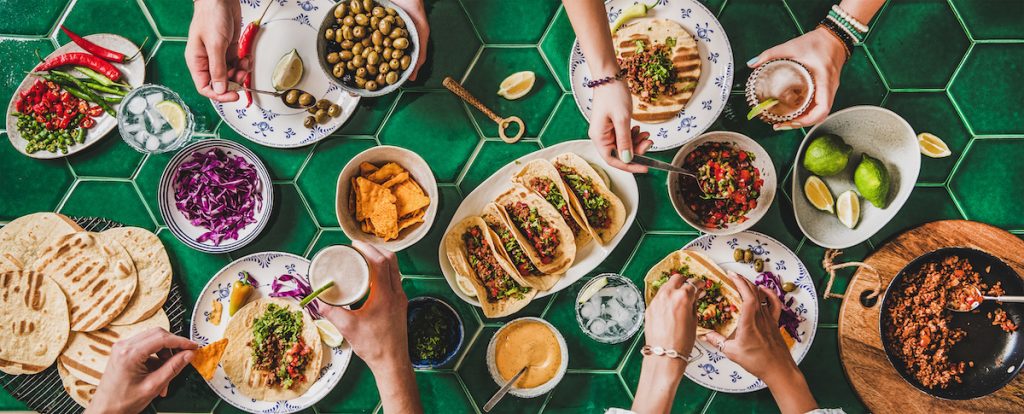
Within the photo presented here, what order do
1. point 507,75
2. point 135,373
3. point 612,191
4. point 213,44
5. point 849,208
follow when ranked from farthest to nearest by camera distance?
point 507,75 < point 612,191 < point 849,208 < point 135,373 < point 213,44

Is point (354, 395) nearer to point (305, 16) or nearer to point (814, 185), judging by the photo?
point (305, 16)

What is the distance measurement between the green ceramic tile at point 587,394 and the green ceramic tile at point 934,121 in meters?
2.06

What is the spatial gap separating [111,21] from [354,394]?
2.51 meters

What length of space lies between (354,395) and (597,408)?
4.53ft

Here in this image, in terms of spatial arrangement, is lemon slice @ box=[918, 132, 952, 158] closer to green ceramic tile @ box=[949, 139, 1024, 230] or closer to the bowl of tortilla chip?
green ceramic tile @ box=[949, 139, 1024, 230]

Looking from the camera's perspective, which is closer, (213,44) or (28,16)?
(213,44)

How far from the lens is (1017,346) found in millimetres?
2900

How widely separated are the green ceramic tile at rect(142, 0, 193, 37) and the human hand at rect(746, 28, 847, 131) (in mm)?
3073

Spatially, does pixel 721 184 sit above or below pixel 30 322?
above

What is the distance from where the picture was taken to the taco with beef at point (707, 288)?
2.97 metres

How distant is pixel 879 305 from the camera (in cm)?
305

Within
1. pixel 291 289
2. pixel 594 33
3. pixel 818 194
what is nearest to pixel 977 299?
pixel 818 194

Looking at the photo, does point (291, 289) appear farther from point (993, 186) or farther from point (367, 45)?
point (993, 186)

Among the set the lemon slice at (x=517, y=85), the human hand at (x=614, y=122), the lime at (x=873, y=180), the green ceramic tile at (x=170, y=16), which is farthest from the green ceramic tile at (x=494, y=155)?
the green ceramic tile at (x=170, y=16)
